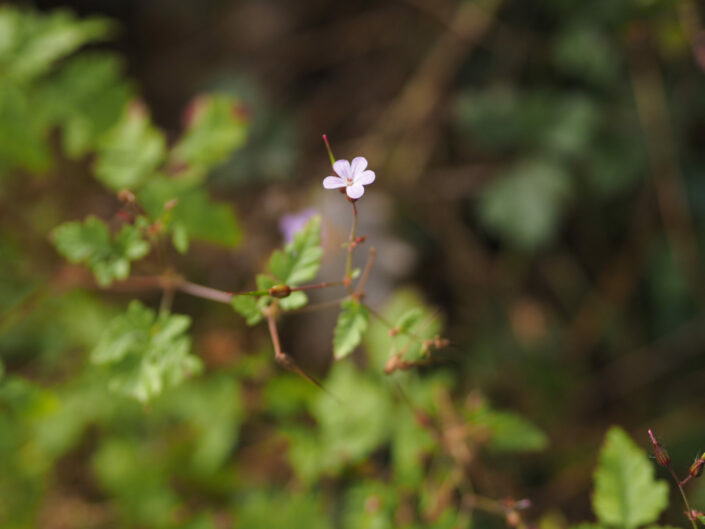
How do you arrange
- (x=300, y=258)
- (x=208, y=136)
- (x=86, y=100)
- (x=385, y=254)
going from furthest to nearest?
(x=385, y=254) → (x=86, y=100) → (x=208, y=136) → (x=300, y=258)

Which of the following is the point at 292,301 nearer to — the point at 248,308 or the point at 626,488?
the point at 248,308

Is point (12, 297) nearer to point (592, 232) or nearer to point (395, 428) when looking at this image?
point (395, 428)

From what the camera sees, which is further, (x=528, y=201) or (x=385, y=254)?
(x=385, y=254)

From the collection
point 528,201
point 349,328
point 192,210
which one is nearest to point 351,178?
point 349,328

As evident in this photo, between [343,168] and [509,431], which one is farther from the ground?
[343,168]

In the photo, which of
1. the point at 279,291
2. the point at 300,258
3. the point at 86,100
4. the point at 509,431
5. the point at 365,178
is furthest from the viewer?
the point at 86,100

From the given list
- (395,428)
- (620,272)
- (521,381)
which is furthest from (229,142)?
(620,272)

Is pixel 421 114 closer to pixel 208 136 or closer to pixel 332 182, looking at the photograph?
pixel 208 136

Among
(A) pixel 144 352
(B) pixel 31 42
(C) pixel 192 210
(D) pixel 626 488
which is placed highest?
(B) pixel 31 42
